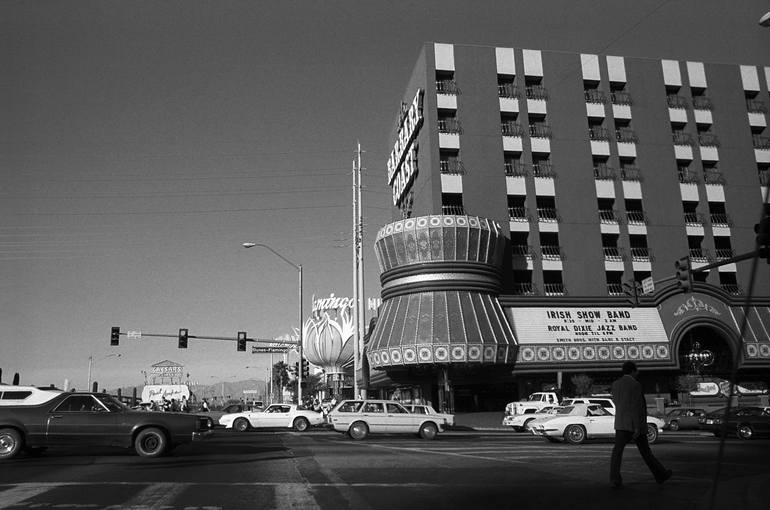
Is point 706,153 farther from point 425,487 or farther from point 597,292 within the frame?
point 425,487

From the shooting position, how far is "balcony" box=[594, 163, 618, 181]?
152ft

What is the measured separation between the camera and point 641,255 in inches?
1783

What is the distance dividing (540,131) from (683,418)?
22.4 m

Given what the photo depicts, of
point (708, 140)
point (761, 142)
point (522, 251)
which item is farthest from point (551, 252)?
point (761, 142)

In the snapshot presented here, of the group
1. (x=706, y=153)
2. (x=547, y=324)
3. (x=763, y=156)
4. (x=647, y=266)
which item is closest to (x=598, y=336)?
(x=547, y=324)

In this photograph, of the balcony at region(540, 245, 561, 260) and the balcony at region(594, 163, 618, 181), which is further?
the balcony at region(594, 163, 618, 181)

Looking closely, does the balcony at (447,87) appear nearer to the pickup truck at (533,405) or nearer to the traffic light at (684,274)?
the pickup truck at (533,405)

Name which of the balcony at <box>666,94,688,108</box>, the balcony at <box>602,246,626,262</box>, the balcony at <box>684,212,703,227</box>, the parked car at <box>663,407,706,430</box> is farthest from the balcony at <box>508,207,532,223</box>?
the parked car at <box>663,407,706,430</box>

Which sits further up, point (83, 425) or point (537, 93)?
point (537, 93)

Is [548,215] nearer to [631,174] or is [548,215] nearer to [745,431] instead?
[631,174]

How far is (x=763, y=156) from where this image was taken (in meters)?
49.6

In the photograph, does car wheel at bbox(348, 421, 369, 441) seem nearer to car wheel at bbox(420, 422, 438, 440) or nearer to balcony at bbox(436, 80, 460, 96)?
car wheel at bbox(420, 422, 438, 440)

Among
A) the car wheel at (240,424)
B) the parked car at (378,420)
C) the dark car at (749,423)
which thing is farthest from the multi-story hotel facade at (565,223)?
the dark car at (749,423)

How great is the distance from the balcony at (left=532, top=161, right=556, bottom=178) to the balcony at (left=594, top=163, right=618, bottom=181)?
3.44 meters
